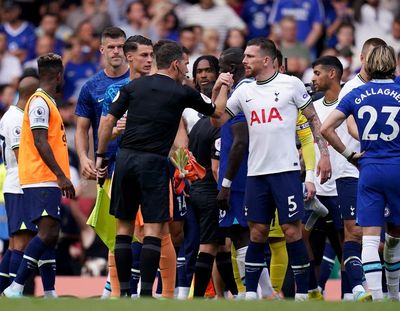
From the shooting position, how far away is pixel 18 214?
587 inches

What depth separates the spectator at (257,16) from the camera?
23.8 m

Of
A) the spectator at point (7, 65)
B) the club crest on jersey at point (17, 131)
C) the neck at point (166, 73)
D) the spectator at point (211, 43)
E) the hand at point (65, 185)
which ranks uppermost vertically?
the spectator at point (211, 43)

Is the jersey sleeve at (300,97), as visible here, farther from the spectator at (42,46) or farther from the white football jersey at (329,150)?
the spectator at (42,46)

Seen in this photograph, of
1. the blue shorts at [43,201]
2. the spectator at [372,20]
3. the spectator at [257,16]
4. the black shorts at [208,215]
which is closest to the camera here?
the blue shorts at [43,201]

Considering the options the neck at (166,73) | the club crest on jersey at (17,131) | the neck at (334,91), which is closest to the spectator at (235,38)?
the neck at (334,91)

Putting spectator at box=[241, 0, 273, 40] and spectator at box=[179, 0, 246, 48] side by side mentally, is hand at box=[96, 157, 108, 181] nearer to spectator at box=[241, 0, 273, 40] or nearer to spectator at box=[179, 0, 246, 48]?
spectator at box=[179, 0, 246, 48]

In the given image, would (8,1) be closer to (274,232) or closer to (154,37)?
(154,37)

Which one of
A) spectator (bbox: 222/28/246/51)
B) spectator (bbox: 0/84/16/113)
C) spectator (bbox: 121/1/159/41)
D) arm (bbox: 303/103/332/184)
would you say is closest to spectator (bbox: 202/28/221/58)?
spectator (bbox: 222/28/246/51)

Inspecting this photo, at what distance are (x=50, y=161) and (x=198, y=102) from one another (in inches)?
69.6

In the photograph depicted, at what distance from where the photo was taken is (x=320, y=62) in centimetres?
1540

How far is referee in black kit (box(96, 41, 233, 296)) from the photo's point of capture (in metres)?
13.2

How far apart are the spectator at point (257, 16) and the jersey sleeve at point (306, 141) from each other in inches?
383

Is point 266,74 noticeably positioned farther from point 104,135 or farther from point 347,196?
point 347,196

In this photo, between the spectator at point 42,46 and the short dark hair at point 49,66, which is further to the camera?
the spectator at point 42,46
